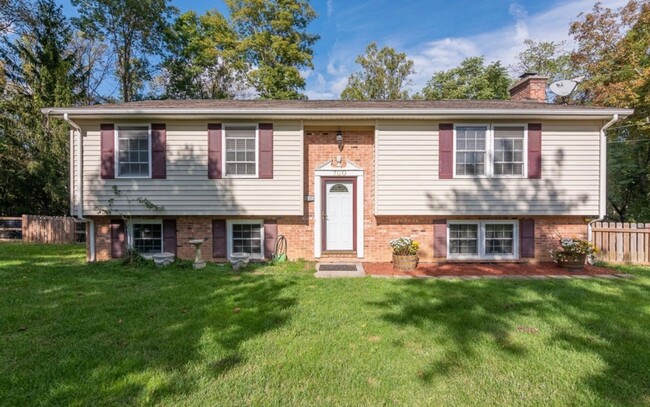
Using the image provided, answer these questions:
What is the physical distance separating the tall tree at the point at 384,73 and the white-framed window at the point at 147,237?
19.3 meters

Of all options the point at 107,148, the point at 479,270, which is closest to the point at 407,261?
the point at 479,270

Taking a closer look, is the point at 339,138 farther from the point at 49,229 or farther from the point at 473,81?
the point at 473,81

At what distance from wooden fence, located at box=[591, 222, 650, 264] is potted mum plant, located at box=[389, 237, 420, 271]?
4.75 metres

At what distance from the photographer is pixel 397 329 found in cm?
383

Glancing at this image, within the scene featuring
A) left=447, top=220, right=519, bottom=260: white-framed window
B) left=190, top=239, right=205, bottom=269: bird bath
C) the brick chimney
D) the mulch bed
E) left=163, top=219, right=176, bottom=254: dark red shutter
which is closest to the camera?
the mulch bed

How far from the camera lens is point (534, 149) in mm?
7562

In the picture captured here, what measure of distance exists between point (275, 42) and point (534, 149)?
16.3m

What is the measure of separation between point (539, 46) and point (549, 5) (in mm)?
13554

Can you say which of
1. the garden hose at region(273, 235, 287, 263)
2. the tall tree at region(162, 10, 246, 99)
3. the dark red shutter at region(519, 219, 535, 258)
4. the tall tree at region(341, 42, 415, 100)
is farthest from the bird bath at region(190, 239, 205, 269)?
the tall tree at region(341, 42, 415, 100)

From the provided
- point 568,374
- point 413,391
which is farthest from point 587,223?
point 413,391

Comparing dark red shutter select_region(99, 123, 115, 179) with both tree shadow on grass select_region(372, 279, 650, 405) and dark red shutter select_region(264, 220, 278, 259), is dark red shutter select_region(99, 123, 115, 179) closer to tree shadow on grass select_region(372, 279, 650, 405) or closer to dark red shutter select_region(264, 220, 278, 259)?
dark red shutter select_region(264, 220, 278, 259)

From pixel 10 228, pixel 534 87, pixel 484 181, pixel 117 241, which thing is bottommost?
pixel 10 228

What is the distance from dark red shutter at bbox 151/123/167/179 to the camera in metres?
7.56

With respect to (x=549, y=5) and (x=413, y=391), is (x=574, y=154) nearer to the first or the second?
(x=549, y=5)
